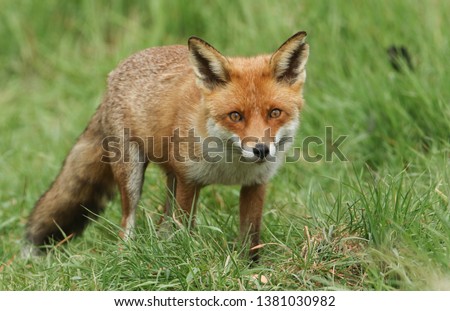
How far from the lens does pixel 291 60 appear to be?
181 inches

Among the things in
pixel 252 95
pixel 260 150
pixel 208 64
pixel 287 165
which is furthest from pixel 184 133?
pixel 287 165

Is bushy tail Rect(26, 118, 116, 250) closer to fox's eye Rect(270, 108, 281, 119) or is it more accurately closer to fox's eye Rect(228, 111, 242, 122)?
fox's eye Rect(228, 111, 242, 122)

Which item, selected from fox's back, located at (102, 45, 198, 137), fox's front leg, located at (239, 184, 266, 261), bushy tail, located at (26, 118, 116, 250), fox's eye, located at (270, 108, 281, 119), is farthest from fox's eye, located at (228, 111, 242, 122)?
bushy tail, located at (26, 118, 116, 250)

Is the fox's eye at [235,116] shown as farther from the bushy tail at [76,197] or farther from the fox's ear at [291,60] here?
the bushy tail at [76,197]

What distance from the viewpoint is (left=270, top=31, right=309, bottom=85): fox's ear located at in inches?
175

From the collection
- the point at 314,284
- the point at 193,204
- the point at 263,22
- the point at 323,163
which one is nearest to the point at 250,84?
the point at 193,204

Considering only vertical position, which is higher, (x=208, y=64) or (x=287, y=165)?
(x=208, y=64)

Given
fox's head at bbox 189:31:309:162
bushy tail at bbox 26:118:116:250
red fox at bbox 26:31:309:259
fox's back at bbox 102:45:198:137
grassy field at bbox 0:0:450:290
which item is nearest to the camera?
grassy field at bbox 0:0:450:290

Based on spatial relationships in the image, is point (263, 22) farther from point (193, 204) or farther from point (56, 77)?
point (193, 204)

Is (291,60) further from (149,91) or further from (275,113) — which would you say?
(149,91)

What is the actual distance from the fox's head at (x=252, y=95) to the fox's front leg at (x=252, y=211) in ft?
1.20

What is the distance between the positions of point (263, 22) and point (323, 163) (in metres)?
2.05

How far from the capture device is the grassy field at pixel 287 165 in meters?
4.10

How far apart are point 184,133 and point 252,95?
23.2 inches
